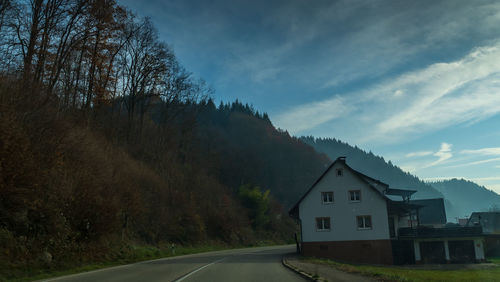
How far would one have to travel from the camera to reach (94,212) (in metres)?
20.2

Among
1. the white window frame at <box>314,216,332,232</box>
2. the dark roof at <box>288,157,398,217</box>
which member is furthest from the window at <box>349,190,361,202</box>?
the white window frame at <box>314,216,332,232</box>

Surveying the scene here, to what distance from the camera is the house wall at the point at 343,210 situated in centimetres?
3619

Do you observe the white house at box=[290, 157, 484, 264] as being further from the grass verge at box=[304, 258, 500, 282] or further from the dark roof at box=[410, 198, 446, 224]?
the dark roof at box=[410, 198, 446, 224]

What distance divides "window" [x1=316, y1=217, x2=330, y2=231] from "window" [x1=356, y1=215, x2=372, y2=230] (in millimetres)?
2916

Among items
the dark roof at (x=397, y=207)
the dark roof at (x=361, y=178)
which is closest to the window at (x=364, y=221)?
the dark roof at (x=397, y=207)

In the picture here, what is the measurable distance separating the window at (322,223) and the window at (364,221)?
2.92 meters

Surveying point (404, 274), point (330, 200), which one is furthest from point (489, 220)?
point (404, 274)

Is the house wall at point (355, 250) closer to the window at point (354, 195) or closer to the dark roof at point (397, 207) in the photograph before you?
the dark roof at point (397, 207)

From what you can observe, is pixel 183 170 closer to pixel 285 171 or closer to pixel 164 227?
pixel 164 227

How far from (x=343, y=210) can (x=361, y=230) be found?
97.4 inches

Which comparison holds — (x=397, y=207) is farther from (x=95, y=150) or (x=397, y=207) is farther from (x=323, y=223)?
(x=95, y=150)

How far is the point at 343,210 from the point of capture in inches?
1462

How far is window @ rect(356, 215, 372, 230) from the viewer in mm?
36438

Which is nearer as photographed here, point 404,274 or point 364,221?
point 404,274
